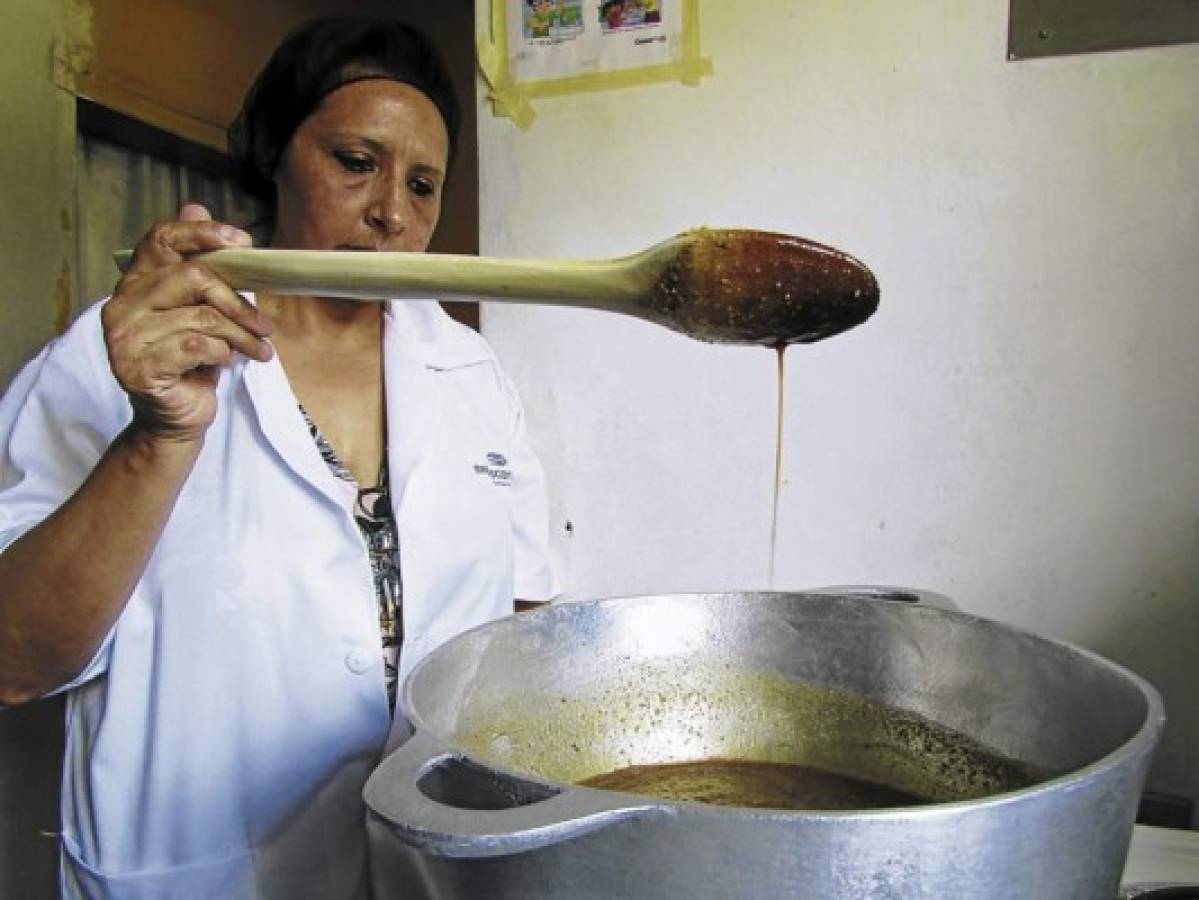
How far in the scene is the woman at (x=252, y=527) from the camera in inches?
30.6

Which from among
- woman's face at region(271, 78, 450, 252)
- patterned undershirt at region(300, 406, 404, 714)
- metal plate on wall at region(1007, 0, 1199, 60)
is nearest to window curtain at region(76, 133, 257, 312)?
woman's face at region(271, 78, 450, 252)

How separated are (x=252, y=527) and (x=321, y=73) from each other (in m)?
0.51

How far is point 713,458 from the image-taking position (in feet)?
4.41

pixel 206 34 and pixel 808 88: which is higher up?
pixel 206 34

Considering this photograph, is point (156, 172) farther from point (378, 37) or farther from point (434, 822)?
point (434, 822)

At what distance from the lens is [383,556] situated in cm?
101

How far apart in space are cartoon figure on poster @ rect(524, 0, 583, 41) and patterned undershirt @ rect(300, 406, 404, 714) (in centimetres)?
72

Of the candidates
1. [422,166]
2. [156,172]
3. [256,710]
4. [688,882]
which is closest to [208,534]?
[256,710]

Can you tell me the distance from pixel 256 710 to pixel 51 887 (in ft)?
4.24

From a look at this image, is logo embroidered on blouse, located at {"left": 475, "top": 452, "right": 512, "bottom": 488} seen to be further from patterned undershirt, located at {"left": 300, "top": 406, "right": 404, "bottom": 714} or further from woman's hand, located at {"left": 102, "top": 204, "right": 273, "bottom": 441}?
woman's hand, located at {"left": 102, "top": 204, "right": 273, "bottom": 441}

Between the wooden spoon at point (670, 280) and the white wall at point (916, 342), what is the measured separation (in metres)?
0.60

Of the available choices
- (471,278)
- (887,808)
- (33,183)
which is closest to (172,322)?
(471,278)

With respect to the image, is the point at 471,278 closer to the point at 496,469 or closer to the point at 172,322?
the point at 172,322

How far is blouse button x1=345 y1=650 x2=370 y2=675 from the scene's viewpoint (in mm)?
945
